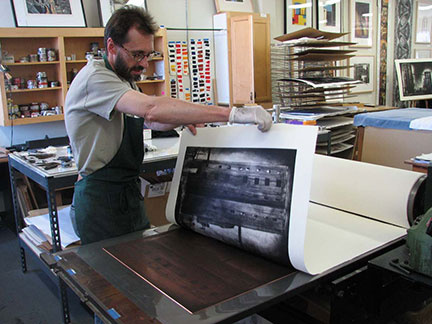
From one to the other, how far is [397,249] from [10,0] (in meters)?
3.52

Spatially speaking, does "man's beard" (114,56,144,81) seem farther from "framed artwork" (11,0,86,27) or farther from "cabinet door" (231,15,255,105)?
"cabinet door" (231,15,255,105)

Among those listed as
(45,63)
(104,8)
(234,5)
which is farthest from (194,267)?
(234,5)

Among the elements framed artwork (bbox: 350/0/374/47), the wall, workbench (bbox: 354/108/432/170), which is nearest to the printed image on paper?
workbench (bbox: 354/108/432/170)

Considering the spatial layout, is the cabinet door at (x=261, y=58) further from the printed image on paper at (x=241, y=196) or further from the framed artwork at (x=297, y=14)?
the printed image on paper at (x=241, y=196)

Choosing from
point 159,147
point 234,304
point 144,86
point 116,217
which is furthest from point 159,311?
point 144,86

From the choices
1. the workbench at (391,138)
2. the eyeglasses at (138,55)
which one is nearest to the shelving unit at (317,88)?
the workbench at (391,138)

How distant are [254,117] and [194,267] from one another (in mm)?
417

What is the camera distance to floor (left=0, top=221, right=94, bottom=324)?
2250 mm

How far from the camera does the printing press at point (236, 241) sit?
0.91 meters

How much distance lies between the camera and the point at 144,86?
432cm

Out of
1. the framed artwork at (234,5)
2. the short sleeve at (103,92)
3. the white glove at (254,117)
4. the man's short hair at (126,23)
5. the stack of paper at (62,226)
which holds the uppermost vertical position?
the framed artwork at (234,5)

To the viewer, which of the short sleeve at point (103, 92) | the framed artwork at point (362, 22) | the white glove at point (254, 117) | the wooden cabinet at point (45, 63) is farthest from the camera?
the framed artwork at point (362, 22)

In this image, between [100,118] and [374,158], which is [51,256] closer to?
[100,118]

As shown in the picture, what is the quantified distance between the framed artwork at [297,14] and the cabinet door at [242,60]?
1.03 metres
